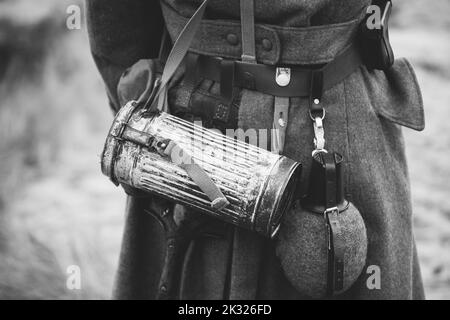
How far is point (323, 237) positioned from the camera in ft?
4.11

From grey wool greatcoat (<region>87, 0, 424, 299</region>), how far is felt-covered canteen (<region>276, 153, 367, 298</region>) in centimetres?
8

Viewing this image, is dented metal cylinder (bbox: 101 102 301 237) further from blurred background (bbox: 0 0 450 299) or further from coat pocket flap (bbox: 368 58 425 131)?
blurred background (bbox: 0 0 450 299)

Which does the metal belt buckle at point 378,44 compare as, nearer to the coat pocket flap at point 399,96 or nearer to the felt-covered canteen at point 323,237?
the coat pocket flap at point 399,96

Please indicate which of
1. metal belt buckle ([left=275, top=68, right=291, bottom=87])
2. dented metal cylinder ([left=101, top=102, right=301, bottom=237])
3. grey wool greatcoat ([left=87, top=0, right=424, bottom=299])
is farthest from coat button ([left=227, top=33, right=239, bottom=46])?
dented metal cylinder ([left=101, top=102, right=301, bottom=237])

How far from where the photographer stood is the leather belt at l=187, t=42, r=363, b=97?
1288mm

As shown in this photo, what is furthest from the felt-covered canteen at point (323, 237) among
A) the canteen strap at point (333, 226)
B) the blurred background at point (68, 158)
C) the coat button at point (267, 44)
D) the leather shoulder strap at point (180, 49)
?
the blurred background at point (68, 158)

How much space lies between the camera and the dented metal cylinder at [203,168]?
118 cm

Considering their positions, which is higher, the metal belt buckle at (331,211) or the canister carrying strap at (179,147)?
the canister carrying strap at (179,147)

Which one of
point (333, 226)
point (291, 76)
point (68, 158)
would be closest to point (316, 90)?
point (291, 76)

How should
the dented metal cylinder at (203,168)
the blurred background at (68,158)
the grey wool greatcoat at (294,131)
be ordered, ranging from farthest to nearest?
the blurred background at (68,158) < the grey wool greatcoat at (294,131) < the dented metal cylinder at (203,168)

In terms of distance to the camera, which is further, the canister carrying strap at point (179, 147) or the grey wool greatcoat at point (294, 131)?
the grey wool greatcoat at point (294, 131)

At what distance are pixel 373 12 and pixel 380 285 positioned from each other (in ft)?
2.19

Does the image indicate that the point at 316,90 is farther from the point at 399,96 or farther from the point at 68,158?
the point at 68,158

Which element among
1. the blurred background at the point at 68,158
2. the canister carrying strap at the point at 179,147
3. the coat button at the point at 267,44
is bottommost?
the canister carrying strap at the point at 179,147
